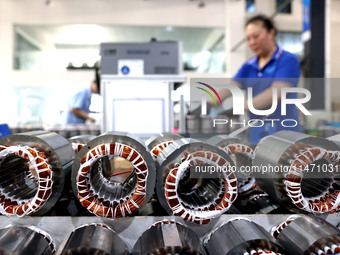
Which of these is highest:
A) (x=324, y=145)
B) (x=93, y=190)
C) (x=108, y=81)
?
(x=108, y=81)

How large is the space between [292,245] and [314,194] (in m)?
0.23

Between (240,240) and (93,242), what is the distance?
1.15 ft

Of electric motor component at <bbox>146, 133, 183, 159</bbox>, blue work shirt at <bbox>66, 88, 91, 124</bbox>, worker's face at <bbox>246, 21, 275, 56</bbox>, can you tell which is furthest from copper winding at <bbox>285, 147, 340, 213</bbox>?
blue work shirt at <bbox>66, 88, 91, 124</bbox>

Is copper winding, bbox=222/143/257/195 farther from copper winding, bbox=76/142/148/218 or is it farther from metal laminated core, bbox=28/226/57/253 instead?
metal laminated core, bbox=28/226/57/253

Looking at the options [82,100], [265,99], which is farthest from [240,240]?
[82,100]

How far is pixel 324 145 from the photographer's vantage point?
2.63 feet

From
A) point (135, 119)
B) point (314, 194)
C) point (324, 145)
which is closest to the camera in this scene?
point (324, 145)

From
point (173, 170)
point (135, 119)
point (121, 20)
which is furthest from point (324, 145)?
point (121, 20)

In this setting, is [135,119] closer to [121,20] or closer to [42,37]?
[121,20]

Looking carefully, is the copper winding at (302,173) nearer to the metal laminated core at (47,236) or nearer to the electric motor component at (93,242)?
the electric motor component at (93,242)

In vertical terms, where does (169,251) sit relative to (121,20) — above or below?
below

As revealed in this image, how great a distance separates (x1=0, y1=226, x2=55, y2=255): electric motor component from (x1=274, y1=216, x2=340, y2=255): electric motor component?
0.62 metres

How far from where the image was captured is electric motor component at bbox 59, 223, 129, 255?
2.25 feet

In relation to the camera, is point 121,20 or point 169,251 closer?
point 169,251
